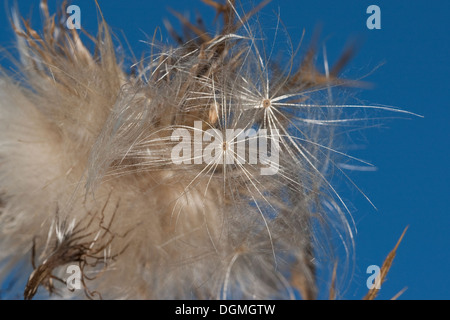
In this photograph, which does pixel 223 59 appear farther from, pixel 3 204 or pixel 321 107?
pixel 3 204

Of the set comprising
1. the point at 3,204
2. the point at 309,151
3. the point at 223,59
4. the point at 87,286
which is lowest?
the point at 87,286
